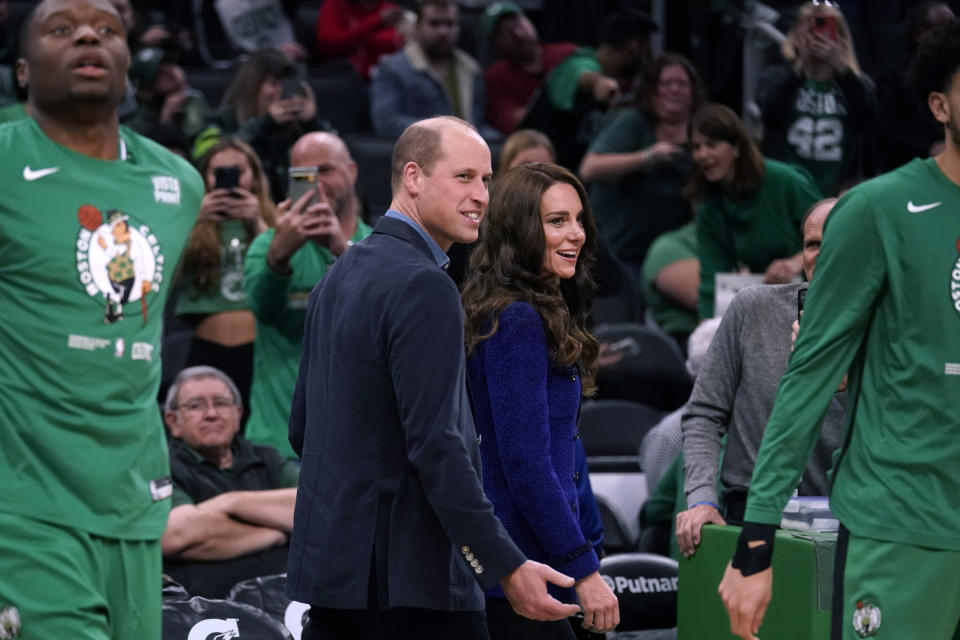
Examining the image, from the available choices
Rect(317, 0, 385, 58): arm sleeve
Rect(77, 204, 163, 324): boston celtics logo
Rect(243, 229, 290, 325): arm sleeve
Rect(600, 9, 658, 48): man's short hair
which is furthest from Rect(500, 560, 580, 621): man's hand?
Rect(317, 0, 385, 58): arm sleeve

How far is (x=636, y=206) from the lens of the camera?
28.8 feet

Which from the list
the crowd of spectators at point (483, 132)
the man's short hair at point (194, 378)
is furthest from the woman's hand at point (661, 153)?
the man's short hair at point (194, 378)

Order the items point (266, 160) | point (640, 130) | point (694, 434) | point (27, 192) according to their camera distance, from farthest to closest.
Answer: point (640, 130)
point (266, 160)
point (694, 434)
point (27, 192)

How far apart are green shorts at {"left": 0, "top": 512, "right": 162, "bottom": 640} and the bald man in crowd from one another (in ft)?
8.87

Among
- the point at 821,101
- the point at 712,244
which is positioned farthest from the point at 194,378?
the point at 821,101

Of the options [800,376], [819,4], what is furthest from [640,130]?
[800,376]

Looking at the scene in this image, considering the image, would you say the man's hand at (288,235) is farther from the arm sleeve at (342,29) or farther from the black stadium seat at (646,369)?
the arm sleeve at (342,29)

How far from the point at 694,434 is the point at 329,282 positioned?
4.99ft

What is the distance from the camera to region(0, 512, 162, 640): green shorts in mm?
3172

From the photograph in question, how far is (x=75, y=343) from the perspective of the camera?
3275mm

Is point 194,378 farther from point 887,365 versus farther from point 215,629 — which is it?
point 887,365

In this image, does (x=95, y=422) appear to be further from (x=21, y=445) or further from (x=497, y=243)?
(x=497, y=243)

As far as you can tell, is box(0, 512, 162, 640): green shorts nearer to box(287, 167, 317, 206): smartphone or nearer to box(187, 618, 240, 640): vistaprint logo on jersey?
box(187, 618, 240, 640): vistaprint logo on jersey

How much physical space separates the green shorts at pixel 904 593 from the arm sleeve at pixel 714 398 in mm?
1424
